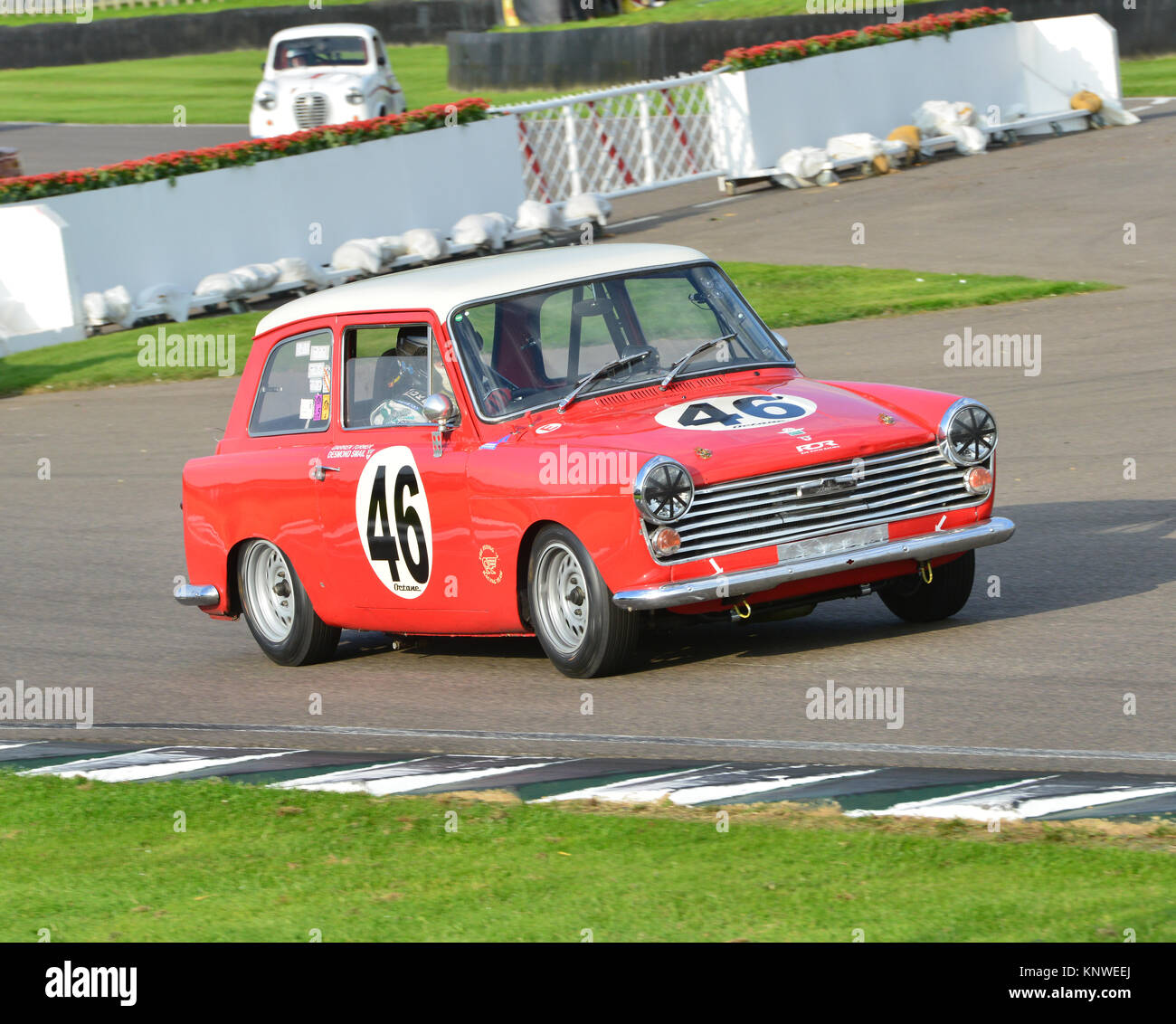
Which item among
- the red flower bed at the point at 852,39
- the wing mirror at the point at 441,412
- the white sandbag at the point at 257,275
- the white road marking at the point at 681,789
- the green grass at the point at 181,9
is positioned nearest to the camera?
A: the white road marking at the point at 681,789

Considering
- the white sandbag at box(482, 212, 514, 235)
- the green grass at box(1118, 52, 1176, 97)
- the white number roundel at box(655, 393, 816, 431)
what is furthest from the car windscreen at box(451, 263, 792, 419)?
the green grass at box(1118, 52, 1176, 97)

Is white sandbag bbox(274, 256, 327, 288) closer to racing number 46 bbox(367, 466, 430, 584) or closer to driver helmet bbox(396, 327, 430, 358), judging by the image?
driver helmet bbox(396, 327, 430, 358)

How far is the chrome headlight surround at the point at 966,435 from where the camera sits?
7.81m

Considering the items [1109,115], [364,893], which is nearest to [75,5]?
[1109,115]

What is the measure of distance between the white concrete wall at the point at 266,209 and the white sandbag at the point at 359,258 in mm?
724

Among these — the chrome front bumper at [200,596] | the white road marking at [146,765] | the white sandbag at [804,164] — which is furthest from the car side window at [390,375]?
the white sandbag at [804,164]

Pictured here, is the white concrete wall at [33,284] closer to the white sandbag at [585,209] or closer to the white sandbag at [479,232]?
the white sandbag at [479,232]

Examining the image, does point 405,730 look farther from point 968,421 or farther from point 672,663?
point 968,421

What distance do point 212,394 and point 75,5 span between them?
47201 mm

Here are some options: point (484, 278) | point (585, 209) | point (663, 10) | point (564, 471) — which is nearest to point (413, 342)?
point (484, 278)

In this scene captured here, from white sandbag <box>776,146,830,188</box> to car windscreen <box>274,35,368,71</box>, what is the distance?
8557 millimetres

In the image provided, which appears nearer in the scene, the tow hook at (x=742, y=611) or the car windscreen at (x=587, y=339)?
the tow hook at (x=742, y=611)

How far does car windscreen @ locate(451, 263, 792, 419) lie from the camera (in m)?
8.25

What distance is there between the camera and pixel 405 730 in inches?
292
